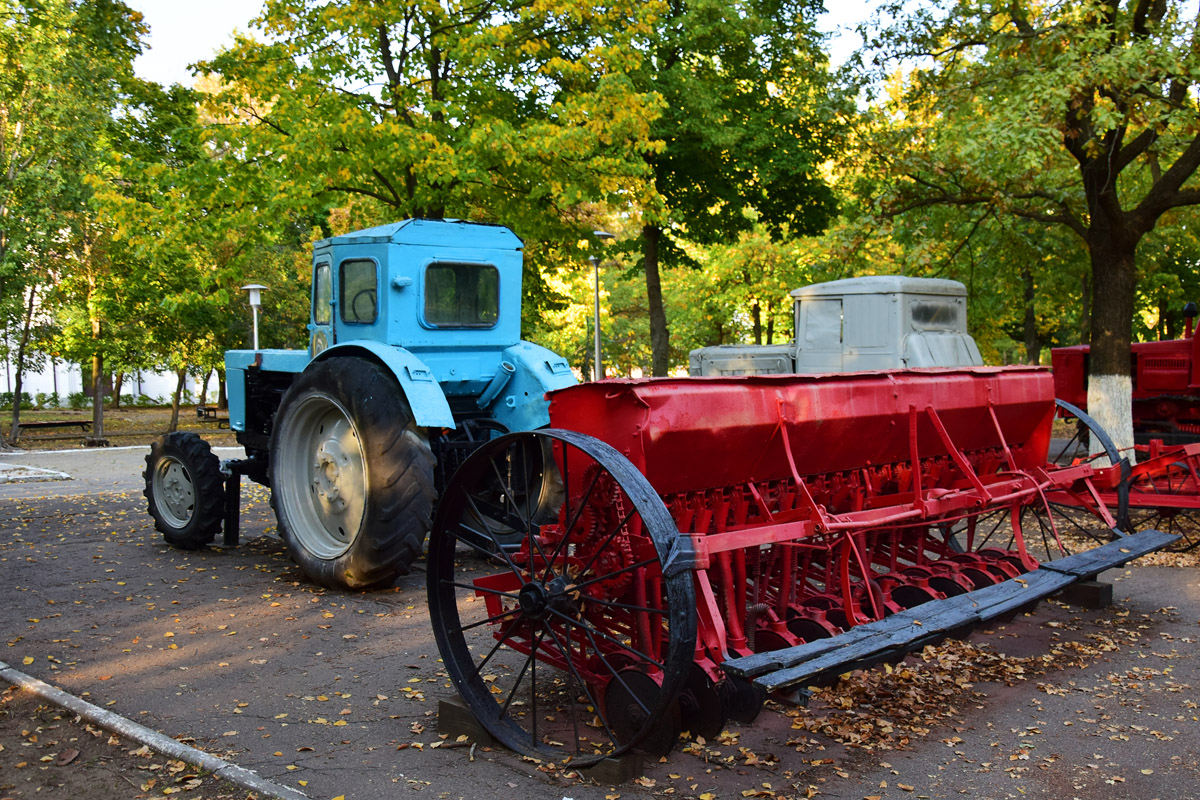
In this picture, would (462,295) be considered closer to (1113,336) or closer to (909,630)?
(909,630)

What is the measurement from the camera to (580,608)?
4.87 meters

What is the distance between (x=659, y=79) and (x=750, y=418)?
15823 mm

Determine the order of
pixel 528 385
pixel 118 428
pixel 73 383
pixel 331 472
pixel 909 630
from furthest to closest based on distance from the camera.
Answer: pixel 73 383 → pixel 118 428 → pixel 528 385 → pixel 331 472 → pixel 909 630

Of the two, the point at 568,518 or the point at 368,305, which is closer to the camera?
the point at 568,518

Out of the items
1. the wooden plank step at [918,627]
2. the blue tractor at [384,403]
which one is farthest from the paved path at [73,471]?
the wooden plank step at [918,627]

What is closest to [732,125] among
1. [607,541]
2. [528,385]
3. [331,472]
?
[528,385]

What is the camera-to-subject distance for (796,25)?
21.6m

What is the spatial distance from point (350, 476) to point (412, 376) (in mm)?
1040

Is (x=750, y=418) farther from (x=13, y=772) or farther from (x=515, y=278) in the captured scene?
(x=515, y=278)

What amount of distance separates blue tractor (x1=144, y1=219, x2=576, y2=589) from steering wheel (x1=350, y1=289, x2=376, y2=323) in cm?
1

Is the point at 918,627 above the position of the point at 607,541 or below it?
below

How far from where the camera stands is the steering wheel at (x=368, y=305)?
906cm

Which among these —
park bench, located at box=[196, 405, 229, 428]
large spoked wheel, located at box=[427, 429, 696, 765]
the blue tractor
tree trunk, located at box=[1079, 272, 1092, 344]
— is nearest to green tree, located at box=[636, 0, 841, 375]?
tree trunk, located at box=[1079, 272, 1092, 344]

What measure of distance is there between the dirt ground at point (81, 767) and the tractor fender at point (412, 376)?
3.29 m
